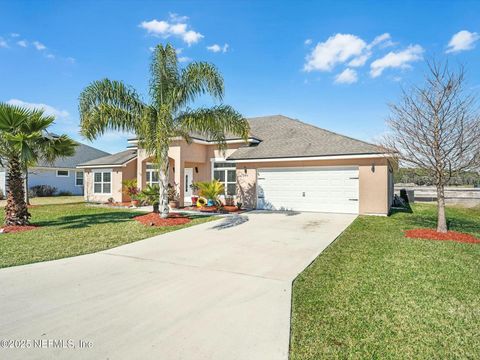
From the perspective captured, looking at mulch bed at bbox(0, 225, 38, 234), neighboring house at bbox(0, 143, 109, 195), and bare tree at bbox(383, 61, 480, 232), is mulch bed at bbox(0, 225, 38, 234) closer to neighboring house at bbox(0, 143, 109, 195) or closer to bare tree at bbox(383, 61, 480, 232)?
bare tree at bbox(383, 61, 480, 232)

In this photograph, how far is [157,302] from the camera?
4.38m

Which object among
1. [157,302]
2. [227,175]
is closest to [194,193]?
[227,175]

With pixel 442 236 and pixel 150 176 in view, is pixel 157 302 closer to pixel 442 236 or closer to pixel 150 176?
pixel 442 236

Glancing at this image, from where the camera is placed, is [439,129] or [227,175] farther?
[227,175]

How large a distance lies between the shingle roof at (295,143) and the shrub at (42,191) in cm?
2245

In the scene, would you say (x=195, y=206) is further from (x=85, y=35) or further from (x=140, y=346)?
(x=140, y=346)

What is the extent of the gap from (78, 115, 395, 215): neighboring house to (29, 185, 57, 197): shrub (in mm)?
11788

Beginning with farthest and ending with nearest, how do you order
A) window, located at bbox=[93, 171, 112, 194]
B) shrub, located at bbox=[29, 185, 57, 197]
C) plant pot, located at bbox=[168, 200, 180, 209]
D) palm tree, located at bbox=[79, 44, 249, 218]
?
shrub, located at bbox=[29, 185, 57, 197], window, located at bbox=[93, 171, 112, 194], plant pot, located at bbox=[168, 200, 180, 209], palm tree, located at bbox=[79, 44, 249, 218]

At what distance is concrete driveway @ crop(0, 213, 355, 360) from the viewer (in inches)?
126

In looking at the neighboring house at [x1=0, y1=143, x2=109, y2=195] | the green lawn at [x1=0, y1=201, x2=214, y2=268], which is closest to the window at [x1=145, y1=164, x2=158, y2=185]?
the green lawn at [x1=0, y1=201, x2=214, y2=268]

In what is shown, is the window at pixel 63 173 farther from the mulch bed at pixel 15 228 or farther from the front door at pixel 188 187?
the mulch bed at pixel 15 228

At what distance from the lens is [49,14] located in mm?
11414

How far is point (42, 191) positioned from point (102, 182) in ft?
36.4

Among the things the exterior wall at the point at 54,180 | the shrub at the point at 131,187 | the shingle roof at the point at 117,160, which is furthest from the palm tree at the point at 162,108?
the exterior wall at the point at 54,180
